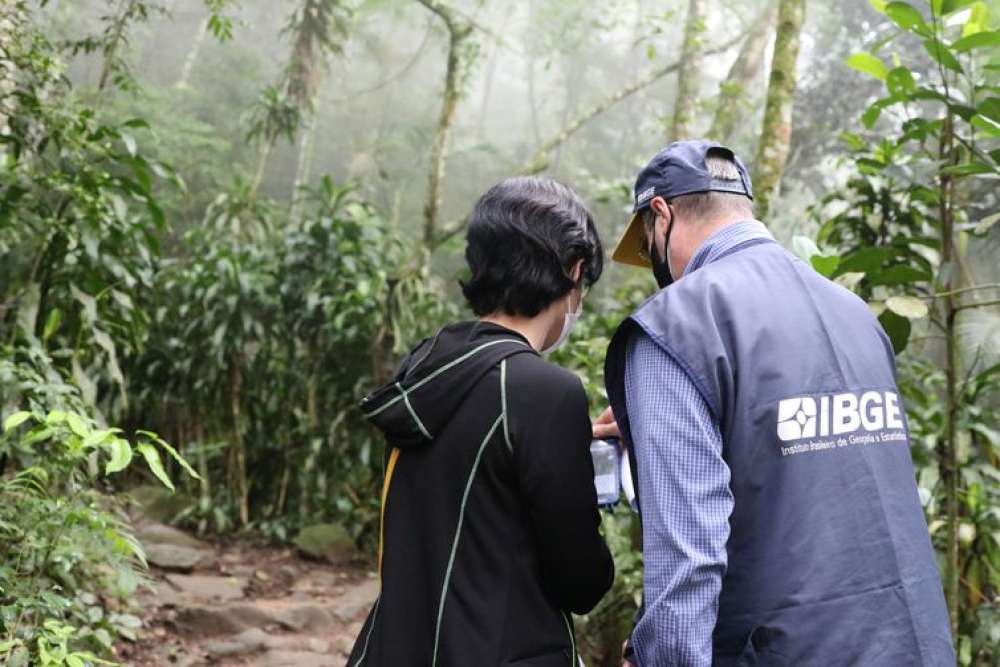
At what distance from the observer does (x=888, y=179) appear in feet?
11.0

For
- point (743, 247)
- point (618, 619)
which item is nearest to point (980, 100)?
point (743, 247)

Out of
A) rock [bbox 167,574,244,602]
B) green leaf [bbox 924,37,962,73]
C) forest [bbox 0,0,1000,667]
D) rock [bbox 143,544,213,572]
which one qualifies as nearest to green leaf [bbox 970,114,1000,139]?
forest [bbox 0,0,1000,667]

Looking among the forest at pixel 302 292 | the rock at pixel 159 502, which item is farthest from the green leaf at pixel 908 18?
the rock at pixel 159 502

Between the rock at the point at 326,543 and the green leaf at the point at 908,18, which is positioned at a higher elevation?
the green leaf at the point at 908,18

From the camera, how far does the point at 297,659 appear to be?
14.5 ft

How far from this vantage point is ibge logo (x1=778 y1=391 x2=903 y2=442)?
138 cm

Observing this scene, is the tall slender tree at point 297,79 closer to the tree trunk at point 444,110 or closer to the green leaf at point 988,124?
the tree trunk at point 444,110

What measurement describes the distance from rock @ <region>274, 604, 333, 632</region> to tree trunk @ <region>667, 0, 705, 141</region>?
324cm

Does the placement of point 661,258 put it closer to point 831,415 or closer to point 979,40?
point 831,415


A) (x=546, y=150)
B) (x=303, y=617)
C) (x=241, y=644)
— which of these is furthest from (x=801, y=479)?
(x=546, y=150)

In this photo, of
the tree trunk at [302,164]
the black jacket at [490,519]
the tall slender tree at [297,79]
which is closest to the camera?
the black jacket at [490,519]

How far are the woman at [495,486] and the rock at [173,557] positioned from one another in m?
4.34

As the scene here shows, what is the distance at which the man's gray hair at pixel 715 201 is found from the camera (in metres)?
1.59

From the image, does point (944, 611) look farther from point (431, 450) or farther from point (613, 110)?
point (613, 110)
